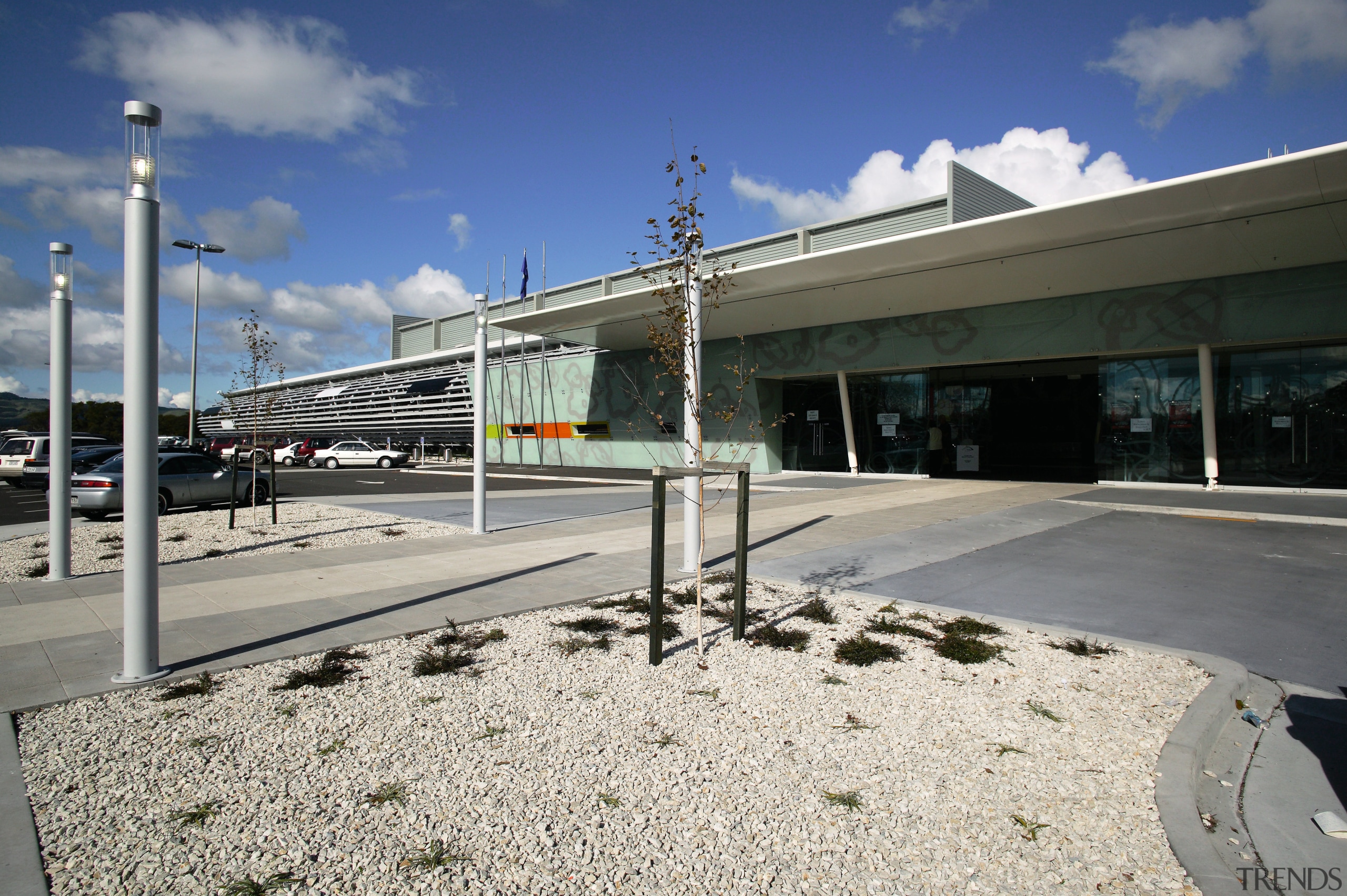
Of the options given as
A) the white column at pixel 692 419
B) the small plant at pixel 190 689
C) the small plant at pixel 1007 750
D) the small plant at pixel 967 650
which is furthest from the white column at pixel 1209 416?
the small plant at pixel 190 689

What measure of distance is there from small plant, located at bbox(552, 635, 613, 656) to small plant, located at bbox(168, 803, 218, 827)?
2553mm

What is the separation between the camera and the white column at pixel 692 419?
19.5 ft

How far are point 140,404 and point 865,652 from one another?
536 cm

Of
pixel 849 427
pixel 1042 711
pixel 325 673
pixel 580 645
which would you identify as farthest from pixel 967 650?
pixel 849 427

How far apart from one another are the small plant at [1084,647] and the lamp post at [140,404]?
6548 millimetres

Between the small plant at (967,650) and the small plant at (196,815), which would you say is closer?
the small plant at (196,815)

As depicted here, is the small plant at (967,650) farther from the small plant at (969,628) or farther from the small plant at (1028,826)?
the small plant at (1028,826)

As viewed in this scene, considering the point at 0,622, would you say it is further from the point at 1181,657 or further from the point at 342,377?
the point at 342,377

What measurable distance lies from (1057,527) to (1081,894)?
10766 mm

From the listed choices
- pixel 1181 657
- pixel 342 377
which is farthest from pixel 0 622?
pixel 342 377

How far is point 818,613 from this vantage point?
6676 millimetres

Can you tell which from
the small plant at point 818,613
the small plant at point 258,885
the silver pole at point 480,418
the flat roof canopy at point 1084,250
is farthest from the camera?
the flat roof canopy at point 1084,250

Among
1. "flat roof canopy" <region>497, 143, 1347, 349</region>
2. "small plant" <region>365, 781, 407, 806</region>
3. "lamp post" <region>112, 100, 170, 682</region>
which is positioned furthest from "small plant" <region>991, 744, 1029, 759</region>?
"flat roof canopy" <region>497, 143, 1347, 349</region>

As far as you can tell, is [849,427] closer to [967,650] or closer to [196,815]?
[967,650]
